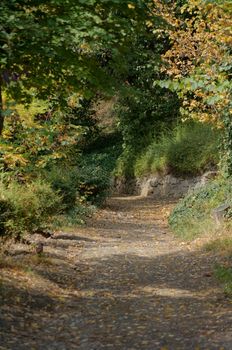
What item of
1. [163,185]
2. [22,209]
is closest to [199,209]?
[22,209]

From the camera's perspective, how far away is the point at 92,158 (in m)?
30.8

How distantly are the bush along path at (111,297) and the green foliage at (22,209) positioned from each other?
497mm

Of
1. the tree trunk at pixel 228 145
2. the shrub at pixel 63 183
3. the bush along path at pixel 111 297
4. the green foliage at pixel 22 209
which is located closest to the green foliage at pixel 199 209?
the tree trunk at pixel 228 145

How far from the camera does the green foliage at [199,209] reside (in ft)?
46.1

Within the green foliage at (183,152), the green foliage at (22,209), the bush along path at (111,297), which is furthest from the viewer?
the green foliage at (183,152)

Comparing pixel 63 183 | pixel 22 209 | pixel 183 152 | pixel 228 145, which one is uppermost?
pixel 22 209

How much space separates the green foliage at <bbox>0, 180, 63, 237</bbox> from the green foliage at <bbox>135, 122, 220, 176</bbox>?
10.0 meters

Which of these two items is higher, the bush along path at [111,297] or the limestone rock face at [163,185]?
the bush along path at [111,297]

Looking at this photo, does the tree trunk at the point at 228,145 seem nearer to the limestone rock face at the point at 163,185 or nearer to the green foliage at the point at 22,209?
the limestone rock face at the point at 163,185

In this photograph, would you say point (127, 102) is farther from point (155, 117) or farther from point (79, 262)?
point (79, 262)

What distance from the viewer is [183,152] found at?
75.8 ft

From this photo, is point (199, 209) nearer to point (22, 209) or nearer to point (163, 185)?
point (22, 209)

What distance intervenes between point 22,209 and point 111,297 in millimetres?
2891

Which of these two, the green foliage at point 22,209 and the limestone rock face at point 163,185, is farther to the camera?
the limestone rock face at point 163,185
